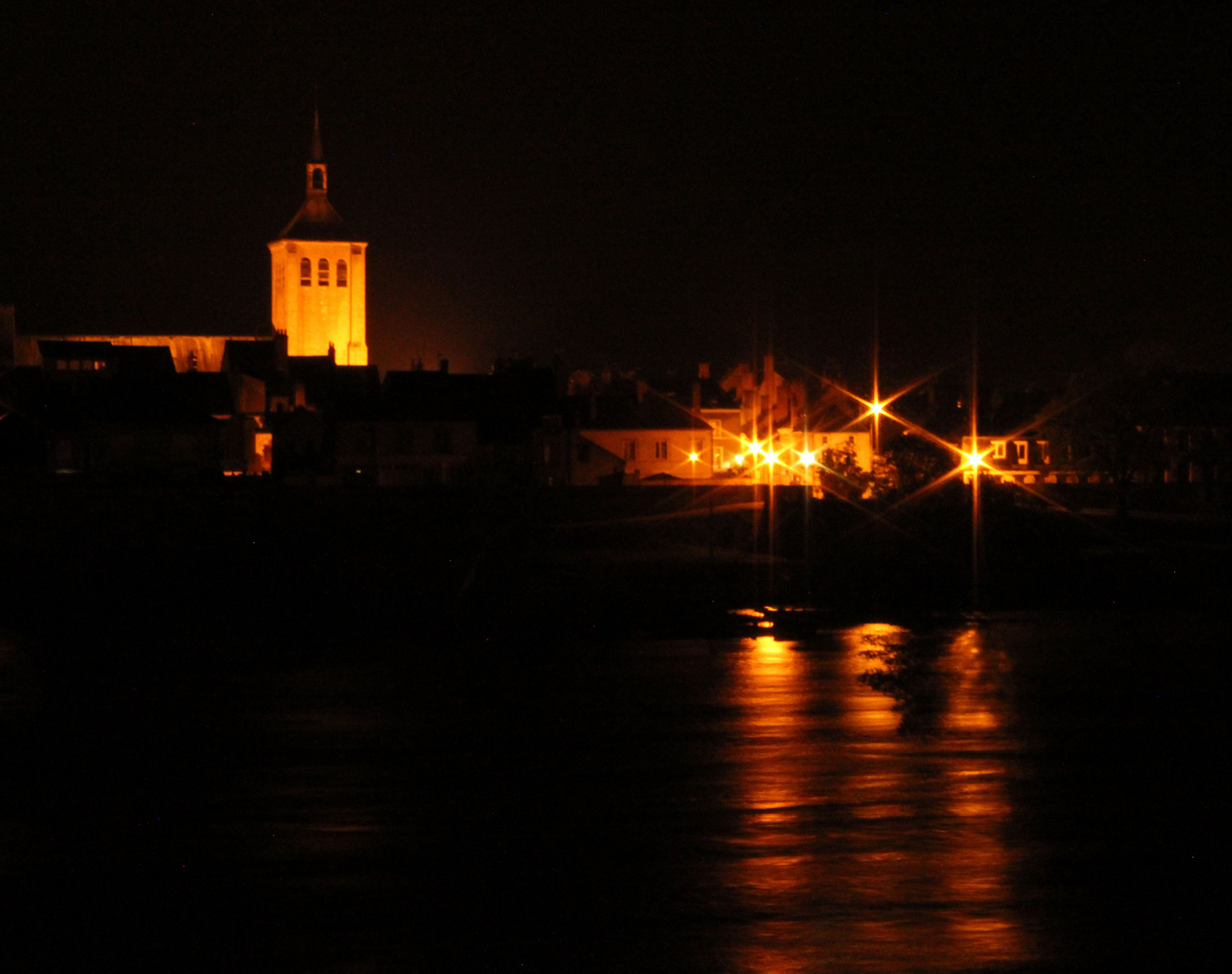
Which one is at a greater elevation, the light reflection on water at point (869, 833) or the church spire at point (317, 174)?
the church spire at point (317, 174)

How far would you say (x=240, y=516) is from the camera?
184ft

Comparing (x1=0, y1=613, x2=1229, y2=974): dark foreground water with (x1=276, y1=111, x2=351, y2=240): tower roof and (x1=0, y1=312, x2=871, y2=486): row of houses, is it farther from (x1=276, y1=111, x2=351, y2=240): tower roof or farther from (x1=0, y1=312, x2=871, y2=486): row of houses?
(x1=276, y1=111, x2=351, y2=240): tower roof

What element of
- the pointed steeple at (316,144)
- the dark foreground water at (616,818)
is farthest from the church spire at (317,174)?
the dark foreground water at (616,818)

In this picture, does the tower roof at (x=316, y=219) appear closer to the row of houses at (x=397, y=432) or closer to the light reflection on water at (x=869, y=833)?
the row of houses at (x=397, y=432)

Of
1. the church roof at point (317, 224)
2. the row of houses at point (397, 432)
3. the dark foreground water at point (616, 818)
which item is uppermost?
the church roof at point (317, 224)

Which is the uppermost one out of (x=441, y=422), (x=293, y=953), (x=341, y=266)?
(x=341, y=266)

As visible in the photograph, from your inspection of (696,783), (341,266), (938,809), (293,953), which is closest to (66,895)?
(293,953)

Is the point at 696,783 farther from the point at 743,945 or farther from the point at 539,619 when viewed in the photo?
the point at 539,619

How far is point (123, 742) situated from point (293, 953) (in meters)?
6.25

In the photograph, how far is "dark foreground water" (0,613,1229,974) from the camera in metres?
7.73

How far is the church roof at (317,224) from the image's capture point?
170875 mm

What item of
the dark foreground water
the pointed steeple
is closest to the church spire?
the pointed steeple

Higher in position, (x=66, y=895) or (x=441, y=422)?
(x=441, y=422)

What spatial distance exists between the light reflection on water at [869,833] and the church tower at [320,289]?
500ft
